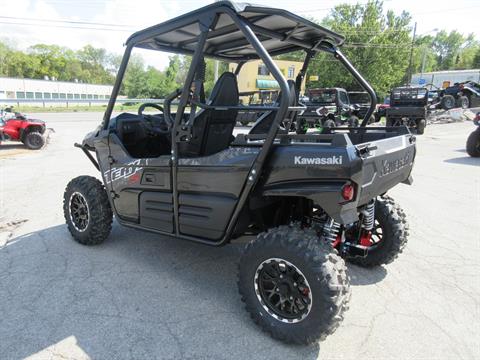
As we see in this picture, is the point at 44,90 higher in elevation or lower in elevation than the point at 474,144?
lower

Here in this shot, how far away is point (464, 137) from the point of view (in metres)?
14.3

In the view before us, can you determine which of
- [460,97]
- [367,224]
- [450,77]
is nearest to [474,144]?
[367,224]

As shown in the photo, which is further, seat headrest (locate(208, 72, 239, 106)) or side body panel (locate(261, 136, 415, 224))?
seat headrest (locate(208, 72, 239, 106))

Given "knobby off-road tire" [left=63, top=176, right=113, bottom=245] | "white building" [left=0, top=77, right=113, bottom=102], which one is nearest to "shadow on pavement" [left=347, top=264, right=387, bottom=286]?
"knobby off-road tire" [left=63, top=176, right=113, bottom=245]

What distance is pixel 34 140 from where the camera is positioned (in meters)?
10.6

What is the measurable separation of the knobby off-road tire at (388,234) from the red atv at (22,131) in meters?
10.2

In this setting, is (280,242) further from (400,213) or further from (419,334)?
(400,213)

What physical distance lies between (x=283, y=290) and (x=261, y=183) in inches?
29.9

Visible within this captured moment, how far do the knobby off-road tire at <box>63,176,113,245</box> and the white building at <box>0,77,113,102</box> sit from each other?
4726cm

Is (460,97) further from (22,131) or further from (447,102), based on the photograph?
(22,131)

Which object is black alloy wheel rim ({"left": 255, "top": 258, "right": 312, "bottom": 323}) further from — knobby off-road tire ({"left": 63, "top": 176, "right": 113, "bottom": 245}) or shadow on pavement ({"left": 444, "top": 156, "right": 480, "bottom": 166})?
shadow on pavement ({"left": 444, "top": 156, "right": 480, "bottom": 166})

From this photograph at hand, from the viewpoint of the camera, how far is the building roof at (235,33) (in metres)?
2.57

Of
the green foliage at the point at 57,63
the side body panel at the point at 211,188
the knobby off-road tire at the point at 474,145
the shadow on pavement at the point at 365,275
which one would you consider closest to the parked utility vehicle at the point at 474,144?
the knobby off-road tire at the point at 474,145

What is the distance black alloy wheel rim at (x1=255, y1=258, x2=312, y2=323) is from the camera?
8.06 feet
